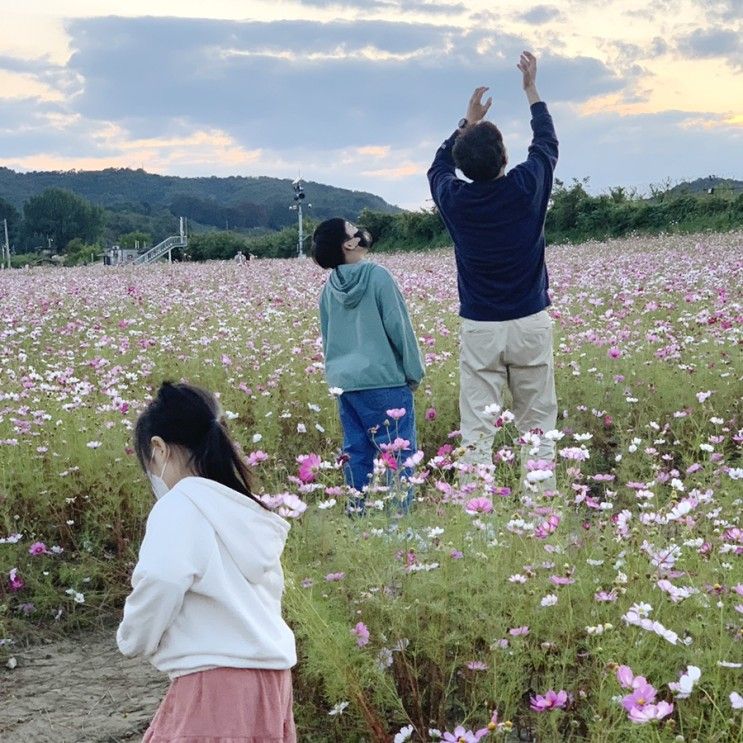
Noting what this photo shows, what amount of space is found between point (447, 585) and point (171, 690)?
87cm

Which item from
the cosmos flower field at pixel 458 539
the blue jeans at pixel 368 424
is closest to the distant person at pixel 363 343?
the blue jeans at pixel 368 424

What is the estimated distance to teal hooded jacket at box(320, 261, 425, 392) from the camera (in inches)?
170

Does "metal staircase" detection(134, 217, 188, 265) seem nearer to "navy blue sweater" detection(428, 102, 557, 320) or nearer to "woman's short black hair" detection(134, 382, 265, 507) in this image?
"navy blue sweater" detection(428, 102, 557, 320)

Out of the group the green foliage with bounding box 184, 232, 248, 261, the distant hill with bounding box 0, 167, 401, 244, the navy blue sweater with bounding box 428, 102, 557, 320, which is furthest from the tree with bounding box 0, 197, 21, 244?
the navy blue sweater with bounding box 428, 102, 557, 320

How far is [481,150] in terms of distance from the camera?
12.7ft

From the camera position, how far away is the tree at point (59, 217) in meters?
108

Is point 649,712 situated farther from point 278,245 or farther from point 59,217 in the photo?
point 59,217

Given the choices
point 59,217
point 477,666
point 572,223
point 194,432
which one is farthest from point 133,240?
point 194,432

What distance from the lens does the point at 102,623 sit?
13.5 feet

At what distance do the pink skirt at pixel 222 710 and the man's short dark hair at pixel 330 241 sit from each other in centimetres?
246

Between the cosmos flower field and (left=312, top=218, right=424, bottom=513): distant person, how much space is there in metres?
0.21

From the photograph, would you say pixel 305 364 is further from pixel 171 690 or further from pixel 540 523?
pixel 171 690

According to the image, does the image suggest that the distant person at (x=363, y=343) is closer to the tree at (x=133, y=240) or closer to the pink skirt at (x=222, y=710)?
the pink skirt at (x=222, y=710)

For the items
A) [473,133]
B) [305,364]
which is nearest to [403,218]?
[305,364]
